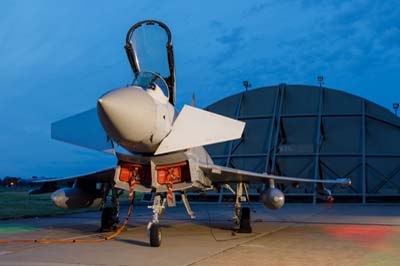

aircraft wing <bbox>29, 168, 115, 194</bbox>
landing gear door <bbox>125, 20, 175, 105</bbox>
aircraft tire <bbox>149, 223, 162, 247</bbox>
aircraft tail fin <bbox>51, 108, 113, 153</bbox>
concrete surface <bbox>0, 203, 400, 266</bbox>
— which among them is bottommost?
concrete surface <bbox>0, 203, 400, 266</bbox>

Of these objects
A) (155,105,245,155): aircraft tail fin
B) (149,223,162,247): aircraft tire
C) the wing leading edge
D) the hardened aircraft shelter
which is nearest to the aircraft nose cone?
(155,105,245,155): aircraft tail fin

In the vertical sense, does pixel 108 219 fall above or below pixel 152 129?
below

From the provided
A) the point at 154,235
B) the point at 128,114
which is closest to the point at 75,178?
the point at 154,235

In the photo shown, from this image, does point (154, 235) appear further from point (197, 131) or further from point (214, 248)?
point (197, 131)

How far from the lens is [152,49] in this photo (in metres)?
9.77

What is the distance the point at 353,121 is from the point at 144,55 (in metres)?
25.8

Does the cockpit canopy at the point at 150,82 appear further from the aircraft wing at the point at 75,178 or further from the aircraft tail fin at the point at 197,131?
the aircraft wing at the point at 75,178

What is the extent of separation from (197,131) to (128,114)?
5.87 ft

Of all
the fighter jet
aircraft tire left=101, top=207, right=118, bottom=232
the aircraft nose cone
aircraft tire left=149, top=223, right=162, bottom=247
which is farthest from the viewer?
aircraft tire left=101, top=207, right=118, bottom=232

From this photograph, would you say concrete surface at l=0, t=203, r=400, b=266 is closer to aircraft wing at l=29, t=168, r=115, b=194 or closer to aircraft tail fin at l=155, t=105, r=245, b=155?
aircraft wing at l=29, t=168, r=115, b=194

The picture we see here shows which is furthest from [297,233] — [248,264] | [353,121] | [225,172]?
[353,121]

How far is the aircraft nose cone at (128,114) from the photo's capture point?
7.12 m

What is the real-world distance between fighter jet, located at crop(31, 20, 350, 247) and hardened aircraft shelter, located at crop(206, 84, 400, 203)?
20.9 m

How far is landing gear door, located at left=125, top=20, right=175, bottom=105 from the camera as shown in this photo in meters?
9.66
